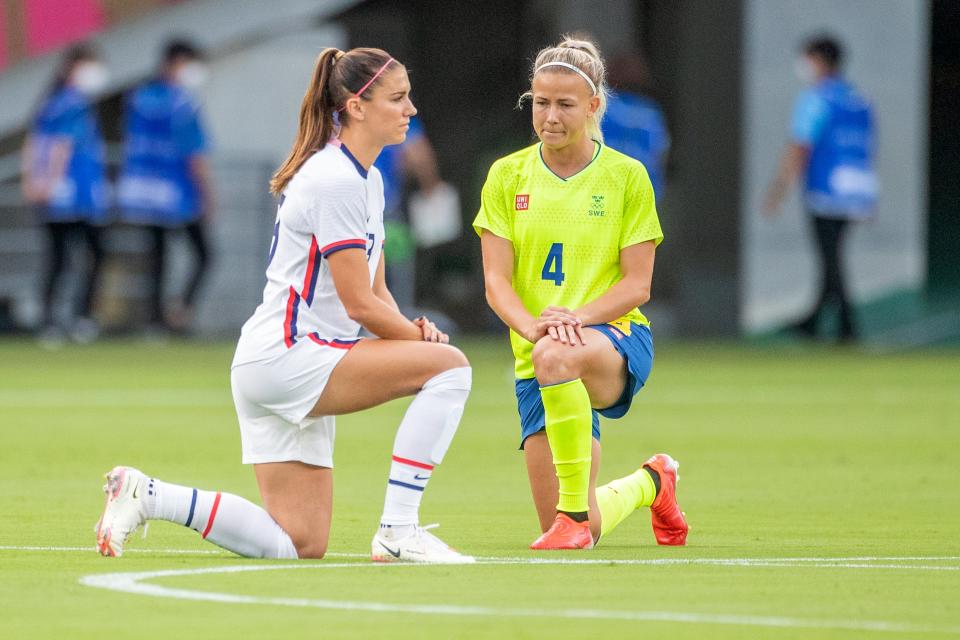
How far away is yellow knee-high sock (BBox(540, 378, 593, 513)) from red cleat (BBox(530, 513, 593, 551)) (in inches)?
1.7

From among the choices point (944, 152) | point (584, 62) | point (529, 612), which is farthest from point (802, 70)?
point (529, 612)

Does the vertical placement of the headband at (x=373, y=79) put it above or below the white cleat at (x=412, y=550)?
above

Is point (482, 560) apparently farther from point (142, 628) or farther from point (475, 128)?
point (475, 128)

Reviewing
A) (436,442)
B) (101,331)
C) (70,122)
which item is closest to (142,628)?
(436,442)

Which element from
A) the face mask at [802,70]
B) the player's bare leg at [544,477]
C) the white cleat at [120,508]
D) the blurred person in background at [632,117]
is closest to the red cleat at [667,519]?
the player's bare leg at [544,477]

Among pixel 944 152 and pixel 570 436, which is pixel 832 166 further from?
pixel 570 436

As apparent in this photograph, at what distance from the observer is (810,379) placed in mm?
16703

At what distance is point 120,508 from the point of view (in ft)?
21.4

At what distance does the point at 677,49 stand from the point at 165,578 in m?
18.8

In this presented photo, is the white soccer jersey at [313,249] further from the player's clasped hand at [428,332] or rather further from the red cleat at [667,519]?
the red cleat at [667,519]

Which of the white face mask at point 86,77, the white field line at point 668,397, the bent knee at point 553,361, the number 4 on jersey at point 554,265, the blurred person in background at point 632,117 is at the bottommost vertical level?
the white field line at point 668,397

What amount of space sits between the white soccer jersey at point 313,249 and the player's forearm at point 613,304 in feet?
3.03

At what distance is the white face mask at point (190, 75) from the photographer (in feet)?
69.6

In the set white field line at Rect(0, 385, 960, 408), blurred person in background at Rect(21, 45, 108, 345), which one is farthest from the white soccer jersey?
blurred person in background at Rect(21, 45, 108, 345)
